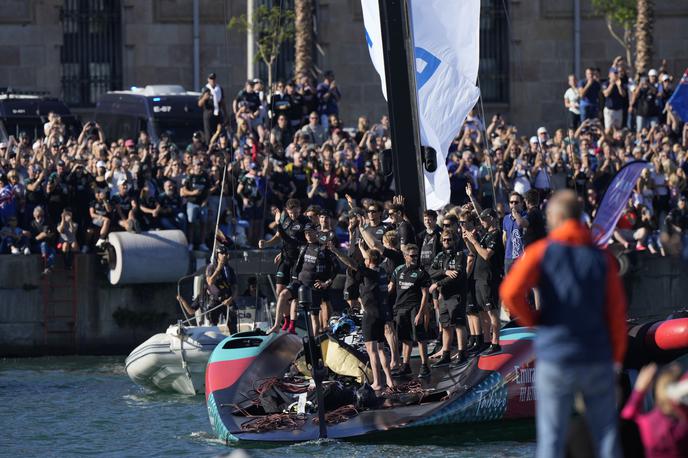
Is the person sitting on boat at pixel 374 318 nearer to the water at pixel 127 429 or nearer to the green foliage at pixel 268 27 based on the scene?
the water at pixel 127 429

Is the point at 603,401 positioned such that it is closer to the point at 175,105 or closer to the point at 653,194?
the point at 653,194

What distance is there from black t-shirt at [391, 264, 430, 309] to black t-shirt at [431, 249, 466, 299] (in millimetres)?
174

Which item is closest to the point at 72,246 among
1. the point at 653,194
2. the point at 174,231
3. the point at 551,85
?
the point at 174,231

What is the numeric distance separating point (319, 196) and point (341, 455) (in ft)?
30.2

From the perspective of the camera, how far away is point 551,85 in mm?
35531

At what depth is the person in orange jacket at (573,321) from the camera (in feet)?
30.4

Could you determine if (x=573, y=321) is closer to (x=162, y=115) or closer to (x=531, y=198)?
(x=531, y=198)

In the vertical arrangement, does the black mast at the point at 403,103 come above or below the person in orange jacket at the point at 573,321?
above

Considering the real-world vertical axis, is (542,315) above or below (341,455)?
above

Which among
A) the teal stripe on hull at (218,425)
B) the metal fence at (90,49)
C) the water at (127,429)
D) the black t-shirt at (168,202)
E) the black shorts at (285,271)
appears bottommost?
the water at (127,429)

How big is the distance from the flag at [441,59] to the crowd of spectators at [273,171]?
3940 mm

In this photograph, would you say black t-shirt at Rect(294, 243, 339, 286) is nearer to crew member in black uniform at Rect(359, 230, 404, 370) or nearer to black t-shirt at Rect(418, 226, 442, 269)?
crew member in black uniform at Rect(359, 230, 404, 370)

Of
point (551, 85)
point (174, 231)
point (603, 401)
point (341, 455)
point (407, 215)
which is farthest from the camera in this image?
point (551, 85)

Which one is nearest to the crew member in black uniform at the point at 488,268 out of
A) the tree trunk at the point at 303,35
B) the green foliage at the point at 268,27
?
the green foliage at the point at 268,27
